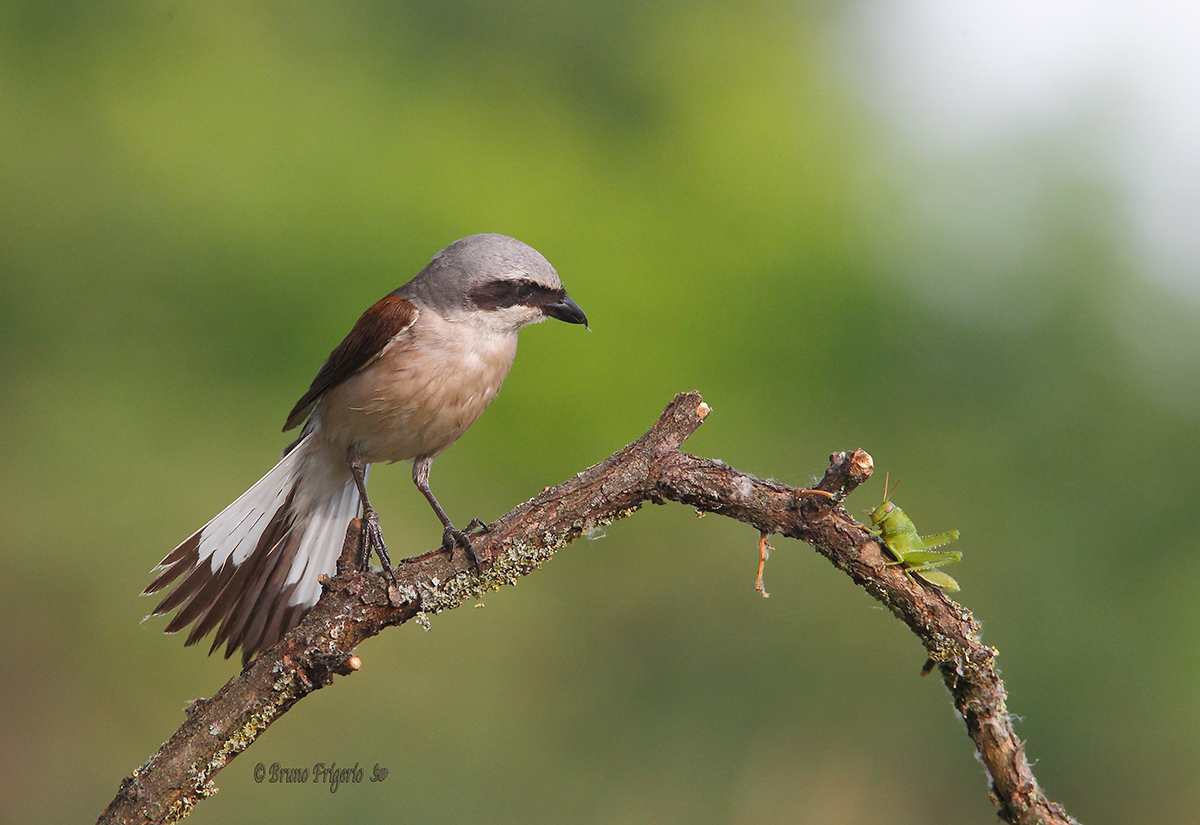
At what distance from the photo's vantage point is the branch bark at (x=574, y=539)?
176 cm

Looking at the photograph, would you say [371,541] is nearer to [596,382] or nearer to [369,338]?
[369,338]

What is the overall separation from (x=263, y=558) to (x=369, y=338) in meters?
0.75

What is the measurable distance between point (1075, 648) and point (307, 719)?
16.4ft

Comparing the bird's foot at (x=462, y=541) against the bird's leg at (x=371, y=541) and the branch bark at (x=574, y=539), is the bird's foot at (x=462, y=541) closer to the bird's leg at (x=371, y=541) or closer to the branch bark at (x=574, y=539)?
the branch bark at (x=574, y=539)

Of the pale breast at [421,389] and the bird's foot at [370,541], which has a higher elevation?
the pale breast at [421,389]

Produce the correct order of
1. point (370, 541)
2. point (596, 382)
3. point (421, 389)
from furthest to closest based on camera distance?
point (596, 382), point (421, 389), point (370, 541)

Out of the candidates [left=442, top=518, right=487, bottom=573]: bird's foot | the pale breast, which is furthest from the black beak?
[left=442, top=518, right=487, bottom=573]: bird's foot

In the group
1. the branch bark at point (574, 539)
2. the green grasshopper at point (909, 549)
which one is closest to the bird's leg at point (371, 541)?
the branch bark at point (574, 539)

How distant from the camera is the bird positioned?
8.72ft

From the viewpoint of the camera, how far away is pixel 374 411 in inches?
107

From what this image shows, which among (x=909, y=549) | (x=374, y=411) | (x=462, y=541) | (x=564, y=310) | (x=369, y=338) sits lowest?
(x=462, y=541)

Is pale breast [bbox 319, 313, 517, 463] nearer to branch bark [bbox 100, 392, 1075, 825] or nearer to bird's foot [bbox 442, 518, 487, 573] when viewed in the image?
bird's foot [bbox 442, 518, 487, 573]

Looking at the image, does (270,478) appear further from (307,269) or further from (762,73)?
(762,73)

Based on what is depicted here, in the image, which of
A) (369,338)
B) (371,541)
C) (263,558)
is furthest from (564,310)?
(263,558)
